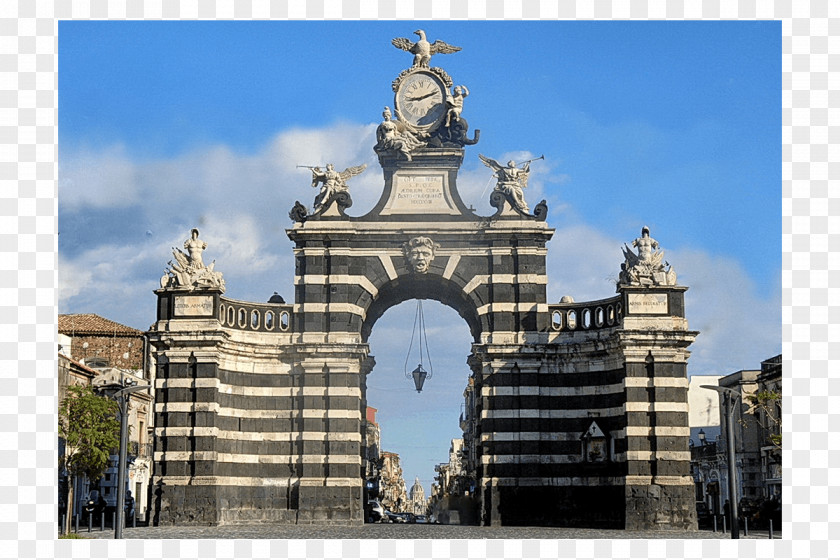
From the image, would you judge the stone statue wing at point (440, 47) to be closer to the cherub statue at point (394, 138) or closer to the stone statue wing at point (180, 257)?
the cherub statue at point (394, 138)

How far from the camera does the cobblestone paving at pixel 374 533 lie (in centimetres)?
4022

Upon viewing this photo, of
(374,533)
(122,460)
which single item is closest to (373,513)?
(374,533)

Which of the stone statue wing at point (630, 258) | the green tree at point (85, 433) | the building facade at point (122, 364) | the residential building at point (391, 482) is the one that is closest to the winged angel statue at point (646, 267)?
the stone statue wing at point (630, 258)

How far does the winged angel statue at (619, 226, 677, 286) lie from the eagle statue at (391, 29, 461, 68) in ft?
37.6

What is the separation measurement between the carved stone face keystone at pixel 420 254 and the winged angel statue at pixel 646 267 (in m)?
7.60

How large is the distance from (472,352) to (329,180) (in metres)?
9.13

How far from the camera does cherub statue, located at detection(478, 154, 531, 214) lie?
50.2 meters

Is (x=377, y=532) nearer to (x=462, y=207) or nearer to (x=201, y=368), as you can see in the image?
(x=201, y=368)

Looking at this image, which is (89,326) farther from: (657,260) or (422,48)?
(657,260)

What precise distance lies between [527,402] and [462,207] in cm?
831

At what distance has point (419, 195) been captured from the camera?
1991 inches

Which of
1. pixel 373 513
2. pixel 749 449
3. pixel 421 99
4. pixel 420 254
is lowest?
pixel 373 513

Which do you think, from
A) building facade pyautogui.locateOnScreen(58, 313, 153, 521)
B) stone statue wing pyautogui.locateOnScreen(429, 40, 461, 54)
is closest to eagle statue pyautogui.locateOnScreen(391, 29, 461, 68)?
stone statue wing pyautogui.locateOnScreen(429, 40, 461, 54)

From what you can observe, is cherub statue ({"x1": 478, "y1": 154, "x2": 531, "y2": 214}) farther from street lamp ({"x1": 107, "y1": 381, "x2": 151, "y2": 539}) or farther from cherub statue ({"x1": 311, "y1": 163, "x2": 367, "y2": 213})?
street lamp ({"x1": 107, "y1": 381, "x2": 151, "y2": 539})
